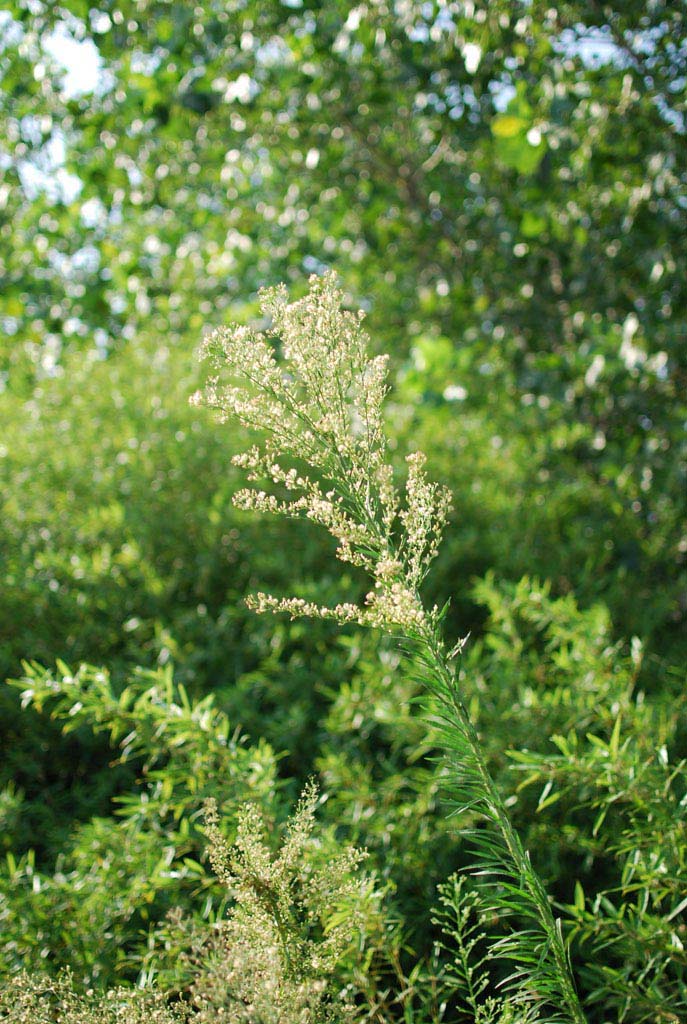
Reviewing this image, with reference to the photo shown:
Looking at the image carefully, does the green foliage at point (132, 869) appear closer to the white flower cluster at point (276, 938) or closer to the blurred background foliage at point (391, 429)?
the blurred background foliage at point (391, 429)

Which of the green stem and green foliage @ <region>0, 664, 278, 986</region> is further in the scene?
green foliage @ <region>0, 664, 278, 986</region>

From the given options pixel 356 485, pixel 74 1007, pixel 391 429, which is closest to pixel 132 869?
pixel 74 1007

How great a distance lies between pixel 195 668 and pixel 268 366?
1.35 meters

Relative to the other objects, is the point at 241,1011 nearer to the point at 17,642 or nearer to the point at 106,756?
the point at 106,756

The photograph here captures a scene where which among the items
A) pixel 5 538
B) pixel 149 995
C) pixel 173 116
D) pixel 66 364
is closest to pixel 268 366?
pixel 149 995

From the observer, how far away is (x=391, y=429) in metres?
3.30

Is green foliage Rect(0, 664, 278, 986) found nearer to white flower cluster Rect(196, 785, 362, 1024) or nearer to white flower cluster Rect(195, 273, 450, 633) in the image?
white flower cluster Rect(196, 785, 362, 1024)

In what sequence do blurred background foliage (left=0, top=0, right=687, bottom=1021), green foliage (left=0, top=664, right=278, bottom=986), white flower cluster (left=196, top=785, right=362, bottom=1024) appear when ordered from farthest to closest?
blurred background foliage (left=0, top=0, right=687, bottom=1021)
green foliage (left=0, top=664, right=278, bottom=986)
white flower cluster (left=196, top=785, right=362, bottom=1024)

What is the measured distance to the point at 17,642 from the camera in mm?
2268

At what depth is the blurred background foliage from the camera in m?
1.68

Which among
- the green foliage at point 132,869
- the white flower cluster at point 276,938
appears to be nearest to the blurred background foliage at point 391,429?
the green foliage at point 132,869

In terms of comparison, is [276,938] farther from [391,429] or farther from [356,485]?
[391,429]

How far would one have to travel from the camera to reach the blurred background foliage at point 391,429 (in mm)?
1676

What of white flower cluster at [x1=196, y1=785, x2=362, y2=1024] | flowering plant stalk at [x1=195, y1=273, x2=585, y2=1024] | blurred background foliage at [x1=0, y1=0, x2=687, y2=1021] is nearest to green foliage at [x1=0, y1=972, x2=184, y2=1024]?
white flower cluster at [x1=196, y1=785, x2=362, y2=1024]
